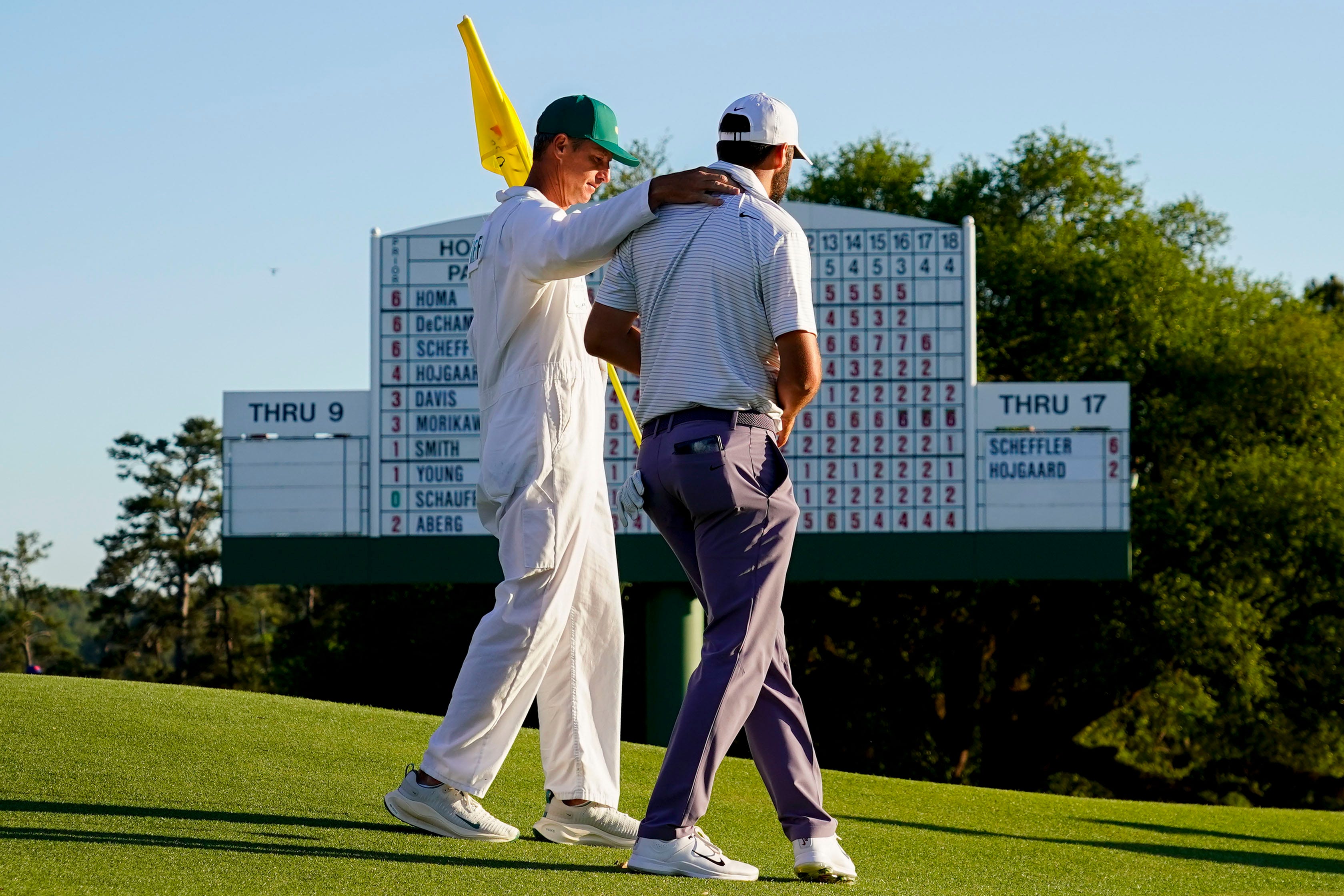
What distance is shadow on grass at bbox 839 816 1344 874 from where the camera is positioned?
19.0 ft

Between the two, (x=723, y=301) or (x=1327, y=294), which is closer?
(x=723, y=301)

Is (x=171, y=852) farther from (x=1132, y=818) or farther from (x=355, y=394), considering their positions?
(x=355, y=394)

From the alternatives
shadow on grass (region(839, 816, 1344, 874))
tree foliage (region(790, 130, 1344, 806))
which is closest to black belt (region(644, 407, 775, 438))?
shadow on grass (region(839, 816, 1344, 874))

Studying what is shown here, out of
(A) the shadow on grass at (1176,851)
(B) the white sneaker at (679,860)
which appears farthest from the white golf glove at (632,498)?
(A) the shadow on grass at (1176,851)

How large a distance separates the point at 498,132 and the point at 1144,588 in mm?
21338

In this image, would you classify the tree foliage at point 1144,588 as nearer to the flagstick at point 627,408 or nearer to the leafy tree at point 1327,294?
the leafy tree at point 1327,294

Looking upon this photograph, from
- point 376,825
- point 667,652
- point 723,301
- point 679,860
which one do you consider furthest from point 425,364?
point 679,860

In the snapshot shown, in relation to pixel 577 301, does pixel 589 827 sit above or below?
below

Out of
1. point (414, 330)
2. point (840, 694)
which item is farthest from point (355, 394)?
point (840, 694)

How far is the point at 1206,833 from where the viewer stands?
7324 mm

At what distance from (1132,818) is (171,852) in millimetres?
5305

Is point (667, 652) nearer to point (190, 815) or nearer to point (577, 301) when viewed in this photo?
point (190, 815)

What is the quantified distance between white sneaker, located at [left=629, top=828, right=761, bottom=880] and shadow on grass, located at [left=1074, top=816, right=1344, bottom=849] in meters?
3.88

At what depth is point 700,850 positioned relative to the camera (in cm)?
367
